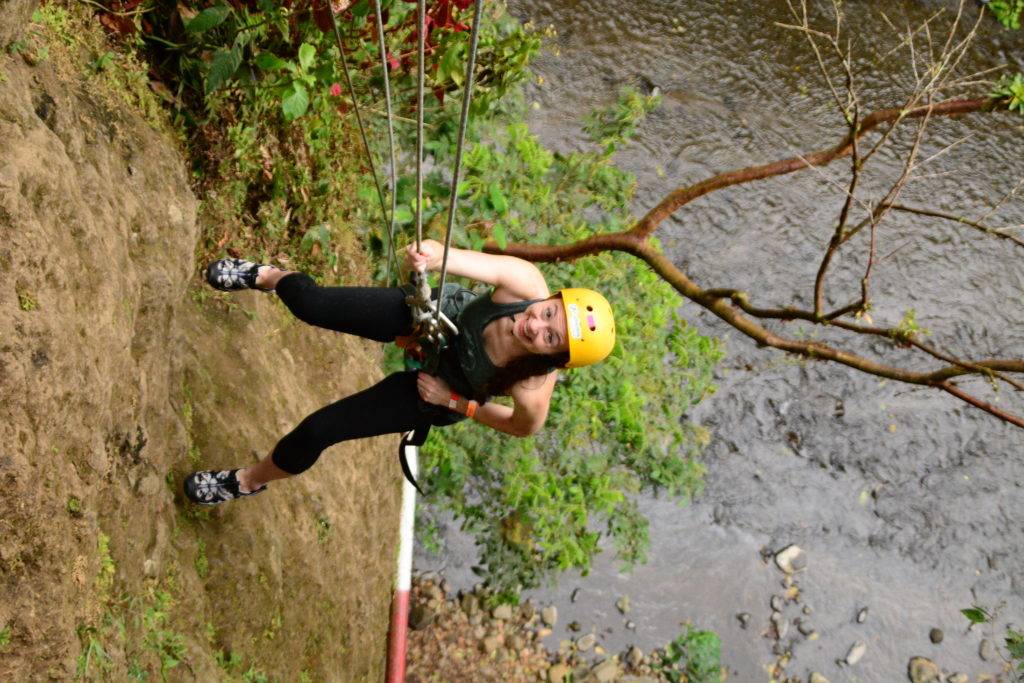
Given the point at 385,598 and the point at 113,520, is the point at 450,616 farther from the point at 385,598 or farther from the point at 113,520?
the point at 113,520

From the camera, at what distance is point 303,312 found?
2.53 meters

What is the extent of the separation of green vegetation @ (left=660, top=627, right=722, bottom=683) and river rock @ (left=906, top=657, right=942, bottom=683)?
1.40 metres

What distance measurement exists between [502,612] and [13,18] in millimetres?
4272

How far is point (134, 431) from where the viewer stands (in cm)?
241

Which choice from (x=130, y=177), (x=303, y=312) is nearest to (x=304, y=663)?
(x=303, y=312)

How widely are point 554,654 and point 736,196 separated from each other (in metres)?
3.55

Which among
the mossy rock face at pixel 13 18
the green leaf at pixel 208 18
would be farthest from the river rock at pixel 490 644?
the mossy rock face at pixel 13 18

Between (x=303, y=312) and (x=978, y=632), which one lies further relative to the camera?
(x=978, y=632)

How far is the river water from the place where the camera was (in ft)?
19.1

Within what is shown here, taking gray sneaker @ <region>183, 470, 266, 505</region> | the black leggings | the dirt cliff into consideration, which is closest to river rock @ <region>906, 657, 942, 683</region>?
the dirt cliff

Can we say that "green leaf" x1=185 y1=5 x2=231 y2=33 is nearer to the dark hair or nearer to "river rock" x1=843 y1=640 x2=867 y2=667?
the dark hair

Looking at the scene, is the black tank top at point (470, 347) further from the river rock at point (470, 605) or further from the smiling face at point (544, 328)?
the river rock at point (470, 605)

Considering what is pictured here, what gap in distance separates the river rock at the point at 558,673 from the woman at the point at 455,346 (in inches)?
126

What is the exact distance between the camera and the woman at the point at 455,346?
7.12 feet
